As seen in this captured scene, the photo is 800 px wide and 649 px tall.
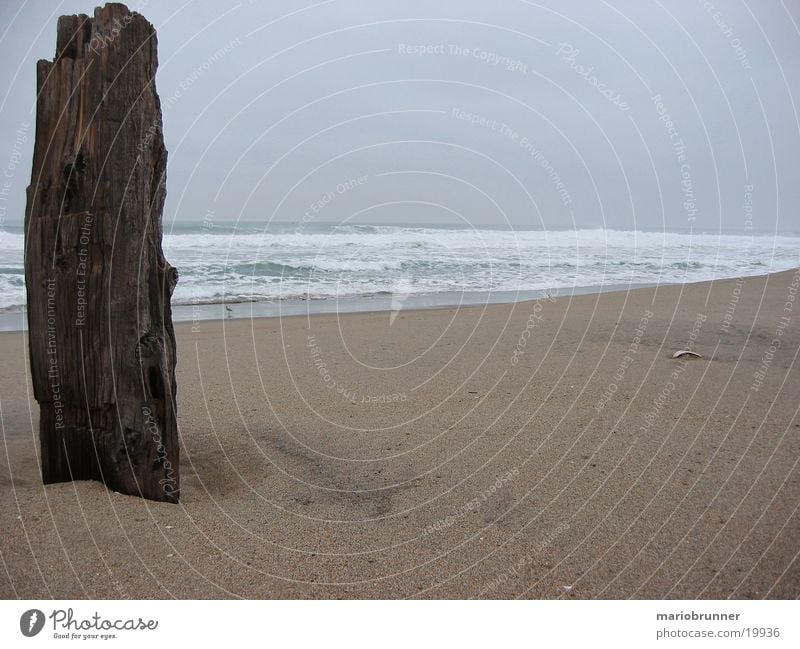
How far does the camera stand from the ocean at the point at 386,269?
13.3 meters

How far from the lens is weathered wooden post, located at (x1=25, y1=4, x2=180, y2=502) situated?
295cm

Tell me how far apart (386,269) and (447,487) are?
1508 centimetres

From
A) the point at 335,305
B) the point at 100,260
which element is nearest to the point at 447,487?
the point at 100,260

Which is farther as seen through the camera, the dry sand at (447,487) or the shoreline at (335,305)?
the shoreline at (335,305)

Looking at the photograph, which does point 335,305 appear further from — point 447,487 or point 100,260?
point 100,260

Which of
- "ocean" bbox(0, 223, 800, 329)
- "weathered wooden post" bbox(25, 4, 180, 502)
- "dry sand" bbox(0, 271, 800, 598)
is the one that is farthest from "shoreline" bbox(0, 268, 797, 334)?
"weathered wooden post" bbox(25, 4, 180, 502)

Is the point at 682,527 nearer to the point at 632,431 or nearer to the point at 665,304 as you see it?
the point at 632,431

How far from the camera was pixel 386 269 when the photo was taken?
1848 cm

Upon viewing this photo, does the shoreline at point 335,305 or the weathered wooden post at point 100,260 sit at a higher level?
the weathered wooden post at point 100,260

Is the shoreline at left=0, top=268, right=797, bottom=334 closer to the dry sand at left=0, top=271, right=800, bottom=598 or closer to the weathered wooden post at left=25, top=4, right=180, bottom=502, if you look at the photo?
the dry sand at left=0, top=271, right=800, bottom=598

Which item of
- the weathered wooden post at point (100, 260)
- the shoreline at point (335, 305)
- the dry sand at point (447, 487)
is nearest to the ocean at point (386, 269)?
the shoreline at point (335, 305)

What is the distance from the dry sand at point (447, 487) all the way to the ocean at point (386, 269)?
6255mm

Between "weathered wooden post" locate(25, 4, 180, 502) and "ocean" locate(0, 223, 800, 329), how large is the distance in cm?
764

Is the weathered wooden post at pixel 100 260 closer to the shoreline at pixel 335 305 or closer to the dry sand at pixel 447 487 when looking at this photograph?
the dry sand at pixel 447 487
